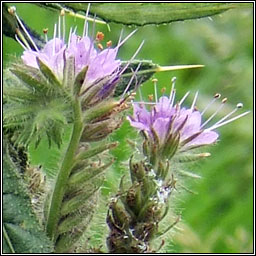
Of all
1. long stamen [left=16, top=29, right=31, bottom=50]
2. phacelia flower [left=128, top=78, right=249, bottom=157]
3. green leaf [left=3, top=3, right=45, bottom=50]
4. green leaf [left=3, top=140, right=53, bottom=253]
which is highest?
green leaf [left=3, top=3, right=45, bottom=50]

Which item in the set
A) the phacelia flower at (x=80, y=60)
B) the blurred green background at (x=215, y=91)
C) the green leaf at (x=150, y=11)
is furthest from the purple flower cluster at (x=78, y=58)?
the blurred green background at (x=215, y=91)

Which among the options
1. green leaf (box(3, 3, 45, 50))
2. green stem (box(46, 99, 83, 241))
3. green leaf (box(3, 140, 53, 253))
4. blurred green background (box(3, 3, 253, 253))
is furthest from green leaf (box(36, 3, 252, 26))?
blurred green background (box(3, 3, 253, 253))

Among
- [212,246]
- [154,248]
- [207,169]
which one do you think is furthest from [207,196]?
[154,248]

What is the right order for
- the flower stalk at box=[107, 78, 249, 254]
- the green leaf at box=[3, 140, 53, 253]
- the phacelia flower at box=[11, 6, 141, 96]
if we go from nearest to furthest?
1. the green leaf at box=[3, 140, 53, 253]
2. the phacelia flower at box=[11, 6, 141, 96]
3. the flower stalk at box=[107, 78, 249, 254]

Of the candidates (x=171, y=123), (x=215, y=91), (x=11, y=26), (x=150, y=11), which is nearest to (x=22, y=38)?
(x=11, y=26)

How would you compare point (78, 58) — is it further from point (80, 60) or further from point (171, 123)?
point (171, 123)

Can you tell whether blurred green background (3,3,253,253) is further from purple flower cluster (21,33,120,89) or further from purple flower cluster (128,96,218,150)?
Answer: purple flower cluster (21,33,120,89)
